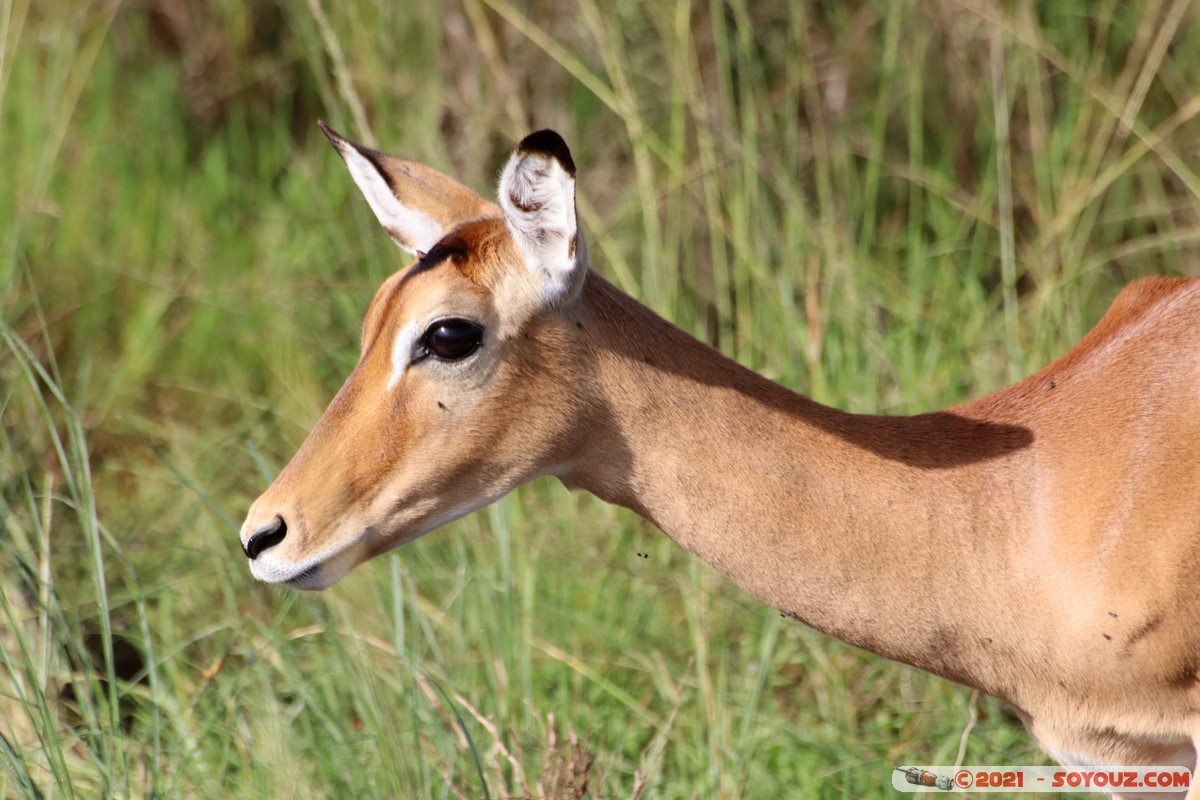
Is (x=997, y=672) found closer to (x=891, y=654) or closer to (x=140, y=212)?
(x=891, y=654)

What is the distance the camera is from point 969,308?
5109 mm

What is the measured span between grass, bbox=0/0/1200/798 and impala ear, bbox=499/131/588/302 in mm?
870

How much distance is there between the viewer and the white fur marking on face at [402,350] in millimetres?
2641

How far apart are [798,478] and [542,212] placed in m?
0.69

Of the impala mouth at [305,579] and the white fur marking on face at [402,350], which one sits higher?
the white fur marking on face at [402,350]

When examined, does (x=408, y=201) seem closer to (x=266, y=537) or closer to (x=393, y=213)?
(x=393, y=213)

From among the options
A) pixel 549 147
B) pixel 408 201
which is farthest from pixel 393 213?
pixel 549 147

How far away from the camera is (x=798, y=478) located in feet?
8.82

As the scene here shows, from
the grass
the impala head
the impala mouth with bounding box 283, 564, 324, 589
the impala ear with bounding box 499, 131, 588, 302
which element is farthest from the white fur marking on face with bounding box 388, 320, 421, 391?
the grass

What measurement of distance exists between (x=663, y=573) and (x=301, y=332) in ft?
6.12

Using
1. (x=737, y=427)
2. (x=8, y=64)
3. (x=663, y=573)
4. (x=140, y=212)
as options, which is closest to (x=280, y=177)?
(x=140, y=212)

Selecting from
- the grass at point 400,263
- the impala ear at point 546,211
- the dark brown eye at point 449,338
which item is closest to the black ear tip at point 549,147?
the impala ear at point 546,211

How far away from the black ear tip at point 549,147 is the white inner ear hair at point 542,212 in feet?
0.05

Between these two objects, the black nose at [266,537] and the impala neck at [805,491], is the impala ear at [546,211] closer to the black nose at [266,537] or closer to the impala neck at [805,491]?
the impala neck at [805,491]
